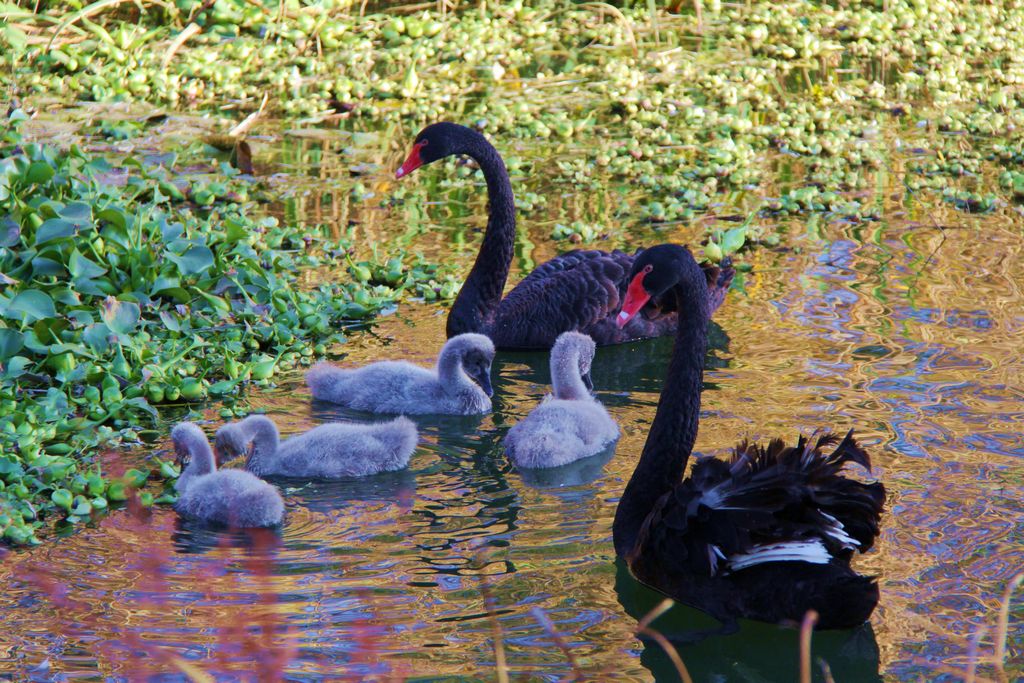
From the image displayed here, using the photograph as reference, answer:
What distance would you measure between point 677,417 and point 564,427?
819mm

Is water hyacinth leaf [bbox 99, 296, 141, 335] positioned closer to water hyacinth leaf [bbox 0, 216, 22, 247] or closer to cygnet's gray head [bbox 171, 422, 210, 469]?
water hyacinth leaf [bbox 0, 216, 22, 247]

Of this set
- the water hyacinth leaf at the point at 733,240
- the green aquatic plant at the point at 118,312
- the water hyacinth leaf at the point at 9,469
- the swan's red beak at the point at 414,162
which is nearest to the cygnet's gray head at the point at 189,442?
the green aquatic plant at the point at 118,312

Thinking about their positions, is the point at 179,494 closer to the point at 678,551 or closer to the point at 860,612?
the point at 678,551

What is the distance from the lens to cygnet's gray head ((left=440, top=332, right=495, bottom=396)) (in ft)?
18.0

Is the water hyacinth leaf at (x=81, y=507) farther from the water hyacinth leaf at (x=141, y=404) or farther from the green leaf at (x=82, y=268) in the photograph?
the green leaf at (x=82, y=268)

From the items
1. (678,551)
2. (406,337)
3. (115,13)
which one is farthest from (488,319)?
(115,13)

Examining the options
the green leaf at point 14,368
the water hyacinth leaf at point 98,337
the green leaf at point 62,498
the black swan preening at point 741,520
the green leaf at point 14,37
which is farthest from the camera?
the green leaf at point 14,37

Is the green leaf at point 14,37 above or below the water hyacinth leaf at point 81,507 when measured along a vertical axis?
above

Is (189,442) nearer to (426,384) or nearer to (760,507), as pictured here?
(426,384)

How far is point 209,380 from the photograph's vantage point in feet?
19.3

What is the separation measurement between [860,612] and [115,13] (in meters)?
9.97

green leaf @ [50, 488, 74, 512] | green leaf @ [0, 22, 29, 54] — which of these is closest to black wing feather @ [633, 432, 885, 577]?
green leaf @ [50, 488, 74, 512]

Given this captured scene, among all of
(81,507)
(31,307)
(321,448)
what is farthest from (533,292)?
(81,507)

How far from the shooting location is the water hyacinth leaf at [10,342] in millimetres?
5656
